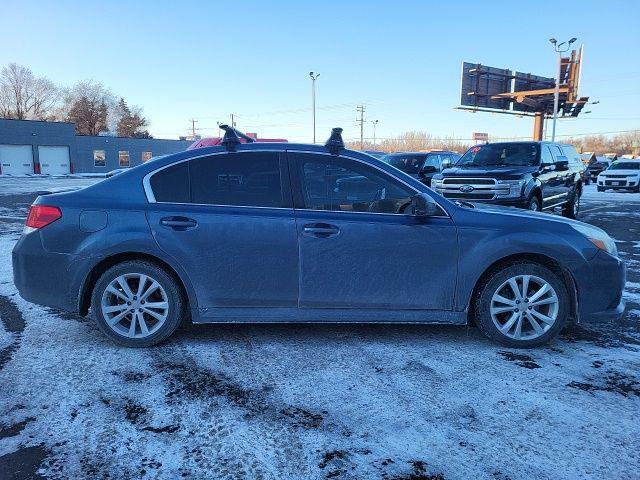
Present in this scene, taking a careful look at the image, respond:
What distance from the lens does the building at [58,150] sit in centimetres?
4659

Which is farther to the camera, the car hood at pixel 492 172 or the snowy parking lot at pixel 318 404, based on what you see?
the car hood at pixel 492 172

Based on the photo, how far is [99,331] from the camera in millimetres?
4367

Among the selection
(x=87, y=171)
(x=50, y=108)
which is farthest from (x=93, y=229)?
(x=50, y=108)

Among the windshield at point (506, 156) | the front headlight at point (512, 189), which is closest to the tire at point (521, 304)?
the front headlight at point (512, 189)

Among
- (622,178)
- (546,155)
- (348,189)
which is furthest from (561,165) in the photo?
(622,178)

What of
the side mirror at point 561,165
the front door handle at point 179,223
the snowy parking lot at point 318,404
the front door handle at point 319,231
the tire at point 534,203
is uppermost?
the side mirror at point 561,165

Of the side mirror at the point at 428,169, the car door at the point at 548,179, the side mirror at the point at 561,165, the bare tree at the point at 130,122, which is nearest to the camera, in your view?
the car door at the point at 548,179

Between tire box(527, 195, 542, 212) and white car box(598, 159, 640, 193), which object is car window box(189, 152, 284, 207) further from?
white car box(598, 159, 640, 193)

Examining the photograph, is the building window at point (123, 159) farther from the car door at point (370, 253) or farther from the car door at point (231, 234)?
the car door at point (370, 253)

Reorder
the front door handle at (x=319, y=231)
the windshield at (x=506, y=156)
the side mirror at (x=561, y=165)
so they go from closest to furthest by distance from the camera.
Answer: the front door handle at (x=319, y=231) → the windshield at (x=506, y=156) → the side mirror at (x=561, y=165)

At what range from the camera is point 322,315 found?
396cm

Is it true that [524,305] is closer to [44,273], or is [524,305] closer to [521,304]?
[521,304]

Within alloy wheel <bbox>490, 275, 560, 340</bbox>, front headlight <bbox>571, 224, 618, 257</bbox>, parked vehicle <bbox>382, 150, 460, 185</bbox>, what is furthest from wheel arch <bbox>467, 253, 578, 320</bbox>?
parked vehicle <bbox>382, 150, 460, 185</bbox>

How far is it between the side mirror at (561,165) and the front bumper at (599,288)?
740 cm
